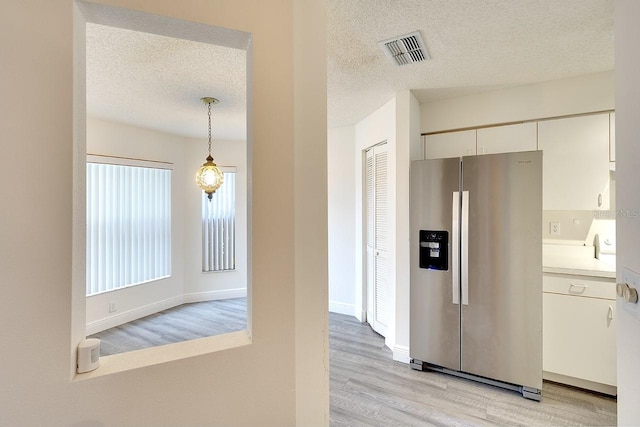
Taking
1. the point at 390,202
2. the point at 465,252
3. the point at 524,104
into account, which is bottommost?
the point at 465,252

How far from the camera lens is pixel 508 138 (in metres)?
2.70

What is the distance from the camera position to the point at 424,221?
8.50 feet

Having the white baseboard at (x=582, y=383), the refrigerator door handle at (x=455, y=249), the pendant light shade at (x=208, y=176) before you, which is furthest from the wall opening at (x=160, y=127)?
the white baseboard at (x=582, y=383)

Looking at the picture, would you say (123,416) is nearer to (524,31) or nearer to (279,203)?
(279,203)

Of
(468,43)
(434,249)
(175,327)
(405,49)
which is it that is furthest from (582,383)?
(175,327)

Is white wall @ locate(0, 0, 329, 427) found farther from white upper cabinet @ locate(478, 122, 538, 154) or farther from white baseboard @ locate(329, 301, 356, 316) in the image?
white baseboard @ locate(329, 301, 356, 316)

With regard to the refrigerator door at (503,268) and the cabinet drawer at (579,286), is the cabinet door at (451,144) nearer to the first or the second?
the refrigerator door at (503,268)

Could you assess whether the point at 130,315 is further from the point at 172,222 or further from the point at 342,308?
the point at 342,308

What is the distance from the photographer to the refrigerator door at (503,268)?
7.13ft

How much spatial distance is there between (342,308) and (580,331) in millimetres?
2573

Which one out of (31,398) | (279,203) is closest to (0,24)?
(279,203)

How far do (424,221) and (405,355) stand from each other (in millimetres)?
1310

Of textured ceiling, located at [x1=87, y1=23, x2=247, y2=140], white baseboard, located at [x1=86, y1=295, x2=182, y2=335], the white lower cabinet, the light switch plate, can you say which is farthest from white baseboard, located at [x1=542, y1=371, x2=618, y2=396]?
white baseboard, located at [x1=86, y1=295, x2=182, y2=335]

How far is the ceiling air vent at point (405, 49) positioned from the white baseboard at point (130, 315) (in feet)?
14.1
